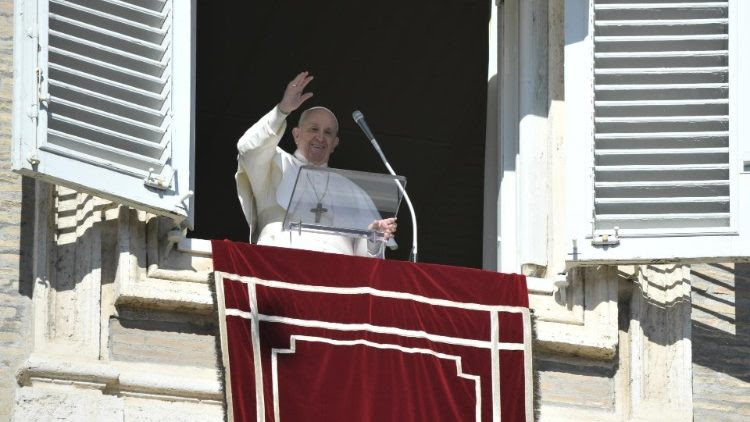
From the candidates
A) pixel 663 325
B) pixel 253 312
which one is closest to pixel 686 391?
pixel 663 325

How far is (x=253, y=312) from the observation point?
35.9 ft

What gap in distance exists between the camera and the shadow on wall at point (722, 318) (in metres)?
11.7

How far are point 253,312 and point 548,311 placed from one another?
48.2 inches

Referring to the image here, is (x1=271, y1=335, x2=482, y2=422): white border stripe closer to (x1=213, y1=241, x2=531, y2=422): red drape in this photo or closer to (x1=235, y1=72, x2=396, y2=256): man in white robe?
(x1=213, y1=241, x2=531, y2=422): red drape

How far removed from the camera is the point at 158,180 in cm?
1098

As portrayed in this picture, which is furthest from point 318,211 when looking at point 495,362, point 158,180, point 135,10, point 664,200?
point 664,200

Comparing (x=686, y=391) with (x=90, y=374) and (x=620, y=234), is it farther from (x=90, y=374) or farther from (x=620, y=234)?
(x=90, y=374)

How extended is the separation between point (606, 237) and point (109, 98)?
1969 mm

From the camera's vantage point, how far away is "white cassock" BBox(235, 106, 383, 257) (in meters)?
11.6

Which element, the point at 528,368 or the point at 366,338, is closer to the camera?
the point at 366,338

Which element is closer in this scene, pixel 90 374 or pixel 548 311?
pixel 90 374

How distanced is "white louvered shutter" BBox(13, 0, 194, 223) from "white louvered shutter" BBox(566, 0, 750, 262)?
1570mm

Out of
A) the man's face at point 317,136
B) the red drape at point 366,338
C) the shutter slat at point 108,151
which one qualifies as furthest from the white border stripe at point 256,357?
the man's face at point 317,136

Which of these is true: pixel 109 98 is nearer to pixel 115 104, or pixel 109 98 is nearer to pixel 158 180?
pixel 115 104
